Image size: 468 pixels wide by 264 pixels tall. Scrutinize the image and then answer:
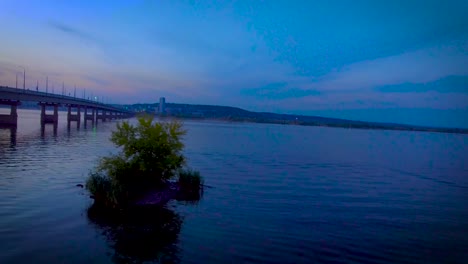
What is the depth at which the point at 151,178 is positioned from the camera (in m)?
22.9

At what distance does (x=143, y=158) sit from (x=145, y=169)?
36.4 inches

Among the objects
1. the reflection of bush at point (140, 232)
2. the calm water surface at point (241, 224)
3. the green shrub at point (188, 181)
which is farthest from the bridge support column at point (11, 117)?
the reflection of bush at point (140, 232)

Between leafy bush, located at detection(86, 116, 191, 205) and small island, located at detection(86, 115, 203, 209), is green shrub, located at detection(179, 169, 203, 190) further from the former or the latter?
leafy bush, located at detection(86, 116, 191, 205)

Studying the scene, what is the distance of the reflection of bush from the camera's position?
13500 mm

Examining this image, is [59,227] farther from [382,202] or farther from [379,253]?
[382,202]

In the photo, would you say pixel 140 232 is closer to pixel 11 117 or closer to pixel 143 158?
pixel 143 158

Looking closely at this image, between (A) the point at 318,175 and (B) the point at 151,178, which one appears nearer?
(B) the point at 151,178

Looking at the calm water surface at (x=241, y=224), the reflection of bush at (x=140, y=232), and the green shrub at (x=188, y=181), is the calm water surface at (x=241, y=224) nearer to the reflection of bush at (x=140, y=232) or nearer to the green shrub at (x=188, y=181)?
the reflection of bush at (x=140, y=232)

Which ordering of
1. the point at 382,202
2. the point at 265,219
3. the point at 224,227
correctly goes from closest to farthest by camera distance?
the point at 224,227 < the point at 265,219 < the point at 382,202

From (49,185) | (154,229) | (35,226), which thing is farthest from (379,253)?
(49,185)

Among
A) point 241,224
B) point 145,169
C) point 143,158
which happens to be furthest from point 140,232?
point 143,158

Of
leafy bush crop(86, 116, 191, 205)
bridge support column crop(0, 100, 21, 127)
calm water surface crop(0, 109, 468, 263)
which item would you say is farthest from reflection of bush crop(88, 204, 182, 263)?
bridge support column crop(0, 100, 21, 127)

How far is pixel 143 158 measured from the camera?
74.7 feet

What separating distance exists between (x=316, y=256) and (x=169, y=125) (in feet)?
42.6
